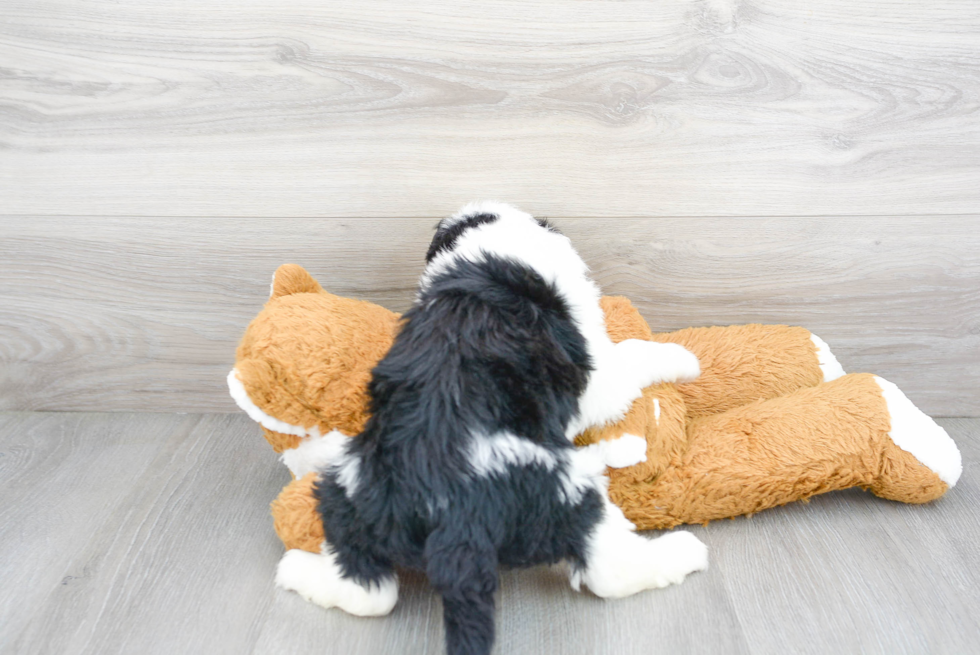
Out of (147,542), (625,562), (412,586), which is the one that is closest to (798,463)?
(625,562)

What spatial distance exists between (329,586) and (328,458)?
0.14 meters

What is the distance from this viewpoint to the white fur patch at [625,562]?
0.75 meters

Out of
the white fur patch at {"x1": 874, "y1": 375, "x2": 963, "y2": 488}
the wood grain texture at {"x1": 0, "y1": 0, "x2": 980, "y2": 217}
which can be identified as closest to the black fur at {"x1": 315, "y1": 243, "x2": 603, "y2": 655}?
the wood grain texture at {"x1": 0, "y1": 0, "x2": 980, "y2": 217}

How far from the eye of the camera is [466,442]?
2.24 ft

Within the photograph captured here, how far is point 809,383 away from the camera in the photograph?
0.99 m

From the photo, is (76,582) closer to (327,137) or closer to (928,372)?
(327,137)

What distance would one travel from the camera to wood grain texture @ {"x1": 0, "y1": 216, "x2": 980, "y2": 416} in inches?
40.9

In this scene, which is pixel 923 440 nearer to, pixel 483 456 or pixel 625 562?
pixel 625 562

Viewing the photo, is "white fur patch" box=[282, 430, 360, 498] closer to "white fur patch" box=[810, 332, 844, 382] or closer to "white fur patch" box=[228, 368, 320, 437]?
"white fur patch" box=[228, 368, 320, 437]

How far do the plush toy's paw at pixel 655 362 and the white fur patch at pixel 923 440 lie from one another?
26cm

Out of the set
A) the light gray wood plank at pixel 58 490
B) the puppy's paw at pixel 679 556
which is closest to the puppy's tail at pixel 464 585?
the puppy's paw at pixel 679 556

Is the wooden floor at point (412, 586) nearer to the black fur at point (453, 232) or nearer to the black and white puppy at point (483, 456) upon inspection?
the black and white puppy at point (483, 456)

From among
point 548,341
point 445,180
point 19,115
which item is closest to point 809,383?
point 548,341

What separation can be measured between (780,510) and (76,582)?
2.92 feet
